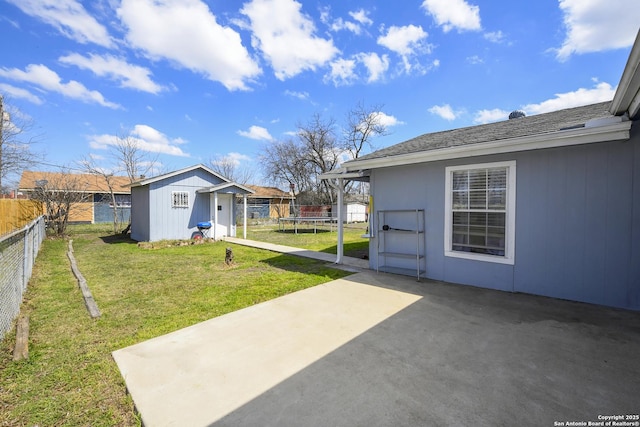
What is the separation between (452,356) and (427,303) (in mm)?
1586

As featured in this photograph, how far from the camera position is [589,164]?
163 inches

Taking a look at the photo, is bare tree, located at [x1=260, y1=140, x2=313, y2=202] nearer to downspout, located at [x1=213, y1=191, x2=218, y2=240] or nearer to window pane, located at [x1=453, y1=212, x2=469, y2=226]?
downspout, located at [x1=213, y1=191, x2=218, y2=240]

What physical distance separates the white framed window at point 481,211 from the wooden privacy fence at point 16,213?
1222 cm

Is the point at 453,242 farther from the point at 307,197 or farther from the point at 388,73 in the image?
the point at 307,197

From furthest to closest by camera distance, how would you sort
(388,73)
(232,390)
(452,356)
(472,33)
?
(388,73) → (472,33) → (452,356) → (232,390)

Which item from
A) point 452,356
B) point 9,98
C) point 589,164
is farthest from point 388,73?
point 9,98

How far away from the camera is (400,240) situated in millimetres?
6211

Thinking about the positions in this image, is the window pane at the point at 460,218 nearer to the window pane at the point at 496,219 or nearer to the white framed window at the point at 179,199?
the window pane at the point at 496,219

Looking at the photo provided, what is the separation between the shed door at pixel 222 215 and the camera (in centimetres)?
1327

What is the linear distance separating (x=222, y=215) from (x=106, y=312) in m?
9.99

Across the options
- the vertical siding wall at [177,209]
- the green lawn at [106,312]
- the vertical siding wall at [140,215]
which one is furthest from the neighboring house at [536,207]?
the vertical siding wall at [140,215]

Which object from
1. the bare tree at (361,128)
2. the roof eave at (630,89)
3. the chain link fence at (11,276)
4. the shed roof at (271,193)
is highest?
the bare tree at (361,128)

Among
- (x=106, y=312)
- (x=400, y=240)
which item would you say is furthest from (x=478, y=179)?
(x=106, y=312)

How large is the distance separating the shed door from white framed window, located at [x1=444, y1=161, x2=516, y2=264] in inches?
420
